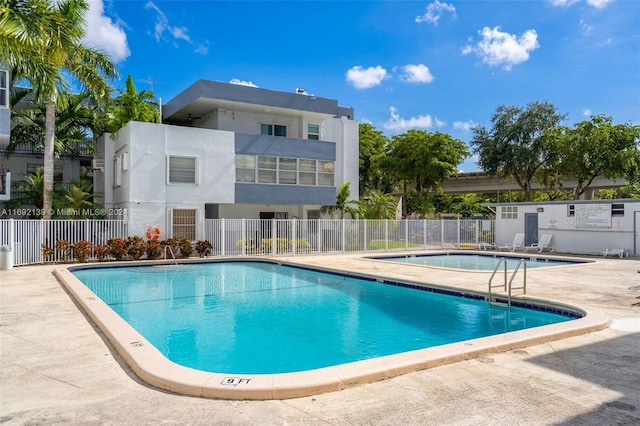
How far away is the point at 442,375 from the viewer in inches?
217

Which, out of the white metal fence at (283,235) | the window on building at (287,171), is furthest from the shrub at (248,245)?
the window on building at (287,171)

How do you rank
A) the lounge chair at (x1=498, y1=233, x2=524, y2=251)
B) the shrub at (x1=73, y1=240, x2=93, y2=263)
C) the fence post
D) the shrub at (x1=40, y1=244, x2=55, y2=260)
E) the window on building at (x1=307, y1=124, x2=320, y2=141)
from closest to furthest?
the shrub at (x1=40, y1=244, x2=55, y2=260) < the shrub at (x1=73, y1=240, x2=93, y2=263) < the fence post < the lounge chair at (x1=498, y1=233, x2=524, y2=251) < the window on building at (x1=307, y1=124, x2=320, y2=141)

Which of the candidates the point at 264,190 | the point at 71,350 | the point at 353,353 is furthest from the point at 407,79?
the point at 71,350

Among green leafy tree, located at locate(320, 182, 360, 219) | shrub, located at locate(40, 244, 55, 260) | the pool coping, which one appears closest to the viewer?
the pool coping

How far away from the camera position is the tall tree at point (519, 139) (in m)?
37.1

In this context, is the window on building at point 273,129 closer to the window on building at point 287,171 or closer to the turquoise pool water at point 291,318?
the window on building at point 287,171

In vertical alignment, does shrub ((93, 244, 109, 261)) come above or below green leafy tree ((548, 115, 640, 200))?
Answer: below

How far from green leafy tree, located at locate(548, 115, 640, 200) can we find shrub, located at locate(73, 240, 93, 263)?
30.2 m

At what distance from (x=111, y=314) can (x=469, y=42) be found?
21.4 m

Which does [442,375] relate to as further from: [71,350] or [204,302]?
[204,302]

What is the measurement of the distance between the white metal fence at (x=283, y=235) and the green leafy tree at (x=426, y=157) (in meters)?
6.30

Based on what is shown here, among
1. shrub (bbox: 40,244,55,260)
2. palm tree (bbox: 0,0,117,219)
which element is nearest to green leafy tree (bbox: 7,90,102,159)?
palm tree (bbox: 0,0,117,219)

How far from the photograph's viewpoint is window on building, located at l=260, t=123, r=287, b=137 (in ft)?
89.0

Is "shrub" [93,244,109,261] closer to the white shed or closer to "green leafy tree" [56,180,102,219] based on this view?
"green leafy tree" [56,180,102,219]
